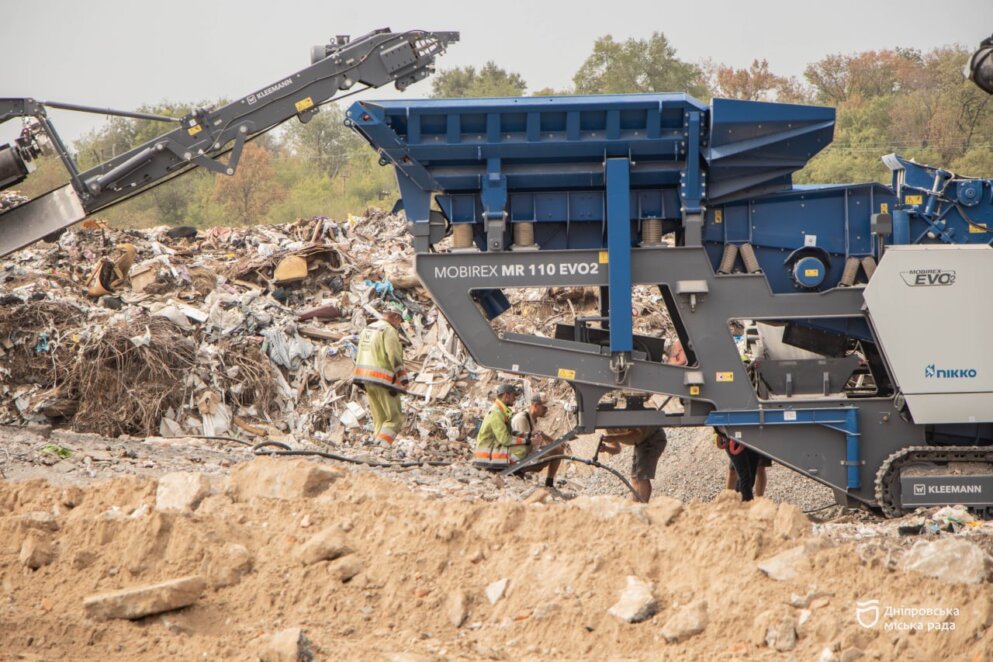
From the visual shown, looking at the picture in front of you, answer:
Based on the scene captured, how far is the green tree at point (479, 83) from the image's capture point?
38938 mm

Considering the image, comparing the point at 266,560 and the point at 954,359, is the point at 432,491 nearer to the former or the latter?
the point at 266,560

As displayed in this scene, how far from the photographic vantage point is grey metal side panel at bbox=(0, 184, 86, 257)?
9.34m

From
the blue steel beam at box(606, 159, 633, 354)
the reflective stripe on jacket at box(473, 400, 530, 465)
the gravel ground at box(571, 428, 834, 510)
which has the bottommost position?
the gravel ground at box(571, 428, 834, 510)

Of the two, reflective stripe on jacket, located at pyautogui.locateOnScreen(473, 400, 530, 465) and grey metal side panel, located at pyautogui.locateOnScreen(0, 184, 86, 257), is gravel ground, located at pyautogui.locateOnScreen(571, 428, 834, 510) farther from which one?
grey metal side panel, located at pyautogui.locateOnScreen(0, 184, 86, 257)

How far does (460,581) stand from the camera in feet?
18.0

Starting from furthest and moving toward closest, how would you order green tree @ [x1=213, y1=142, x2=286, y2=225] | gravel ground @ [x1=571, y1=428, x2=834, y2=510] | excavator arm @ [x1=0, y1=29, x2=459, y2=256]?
green tree @ [x1=213, y1=142, x2=286, y2=225] < gravel ground @ [x1=571, y1=428, x2=834, y2=510] < excavator arm @ [x1=0, y1=29, x2=459, y2=256]

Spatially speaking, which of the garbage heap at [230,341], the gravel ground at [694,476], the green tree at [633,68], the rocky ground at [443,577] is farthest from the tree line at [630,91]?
the rocky ground at [443,577]

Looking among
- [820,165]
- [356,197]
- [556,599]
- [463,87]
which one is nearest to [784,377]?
[556,599]

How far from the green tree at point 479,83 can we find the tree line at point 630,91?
0.06 m

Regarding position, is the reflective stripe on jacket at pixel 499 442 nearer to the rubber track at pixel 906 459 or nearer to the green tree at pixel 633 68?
the rubber track at pixel 906 459

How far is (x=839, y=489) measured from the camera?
327 inches

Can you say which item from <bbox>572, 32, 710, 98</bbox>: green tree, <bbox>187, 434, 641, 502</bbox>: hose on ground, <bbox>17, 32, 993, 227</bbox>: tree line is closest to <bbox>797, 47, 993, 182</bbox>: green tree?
<bbox>17, 32, 993, 227</bbox>: tree line

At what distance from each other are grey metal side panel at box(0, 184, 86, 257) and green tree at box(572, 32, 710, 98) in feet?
88.3

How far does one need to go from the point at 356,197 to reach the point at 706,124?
2689 centimetres
